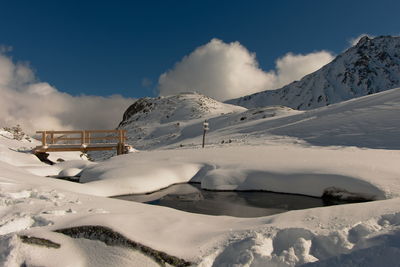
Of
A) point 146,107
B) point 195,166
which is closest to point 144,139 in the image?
point 146,107

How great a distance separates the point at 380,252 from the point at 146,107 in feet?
219

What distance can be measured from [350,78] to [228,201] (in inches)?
5183

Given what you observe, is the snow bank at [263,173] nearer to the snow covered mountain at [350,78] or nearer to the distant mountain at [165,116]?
the distant mountain at [165,116]

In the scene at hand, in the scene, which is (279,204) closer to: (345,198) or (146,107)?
(345,198)

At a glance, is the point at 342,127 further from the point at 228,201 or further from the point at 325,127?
the point at 228,201

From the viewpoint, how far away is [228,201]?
9672 mm

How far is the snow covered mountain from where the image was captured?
385 ft

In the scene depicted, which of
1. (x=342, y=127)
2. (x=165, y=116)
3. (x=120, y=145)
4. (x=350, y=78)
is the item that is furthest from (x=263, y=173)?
(x=350, y=78)

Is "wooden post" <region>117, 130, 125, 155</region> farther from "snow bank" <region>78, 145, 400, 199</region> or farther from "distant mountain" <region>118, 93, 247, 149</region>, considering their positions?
"distant mountain" <region>118, 93, 247, 149</region>

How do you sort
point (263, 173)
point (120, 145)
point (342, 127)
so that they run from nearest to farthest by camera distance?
1. point (263, 173)
2. point (342, 127)
3. point (120, 145)

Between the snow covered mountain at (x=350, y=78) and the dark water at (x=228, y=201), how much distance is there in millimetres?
110603

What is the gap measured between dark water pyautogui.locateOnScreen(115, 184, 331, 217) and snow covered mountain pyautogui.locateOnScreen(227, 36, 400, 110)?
111m

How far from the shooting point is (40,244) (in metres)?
4.46

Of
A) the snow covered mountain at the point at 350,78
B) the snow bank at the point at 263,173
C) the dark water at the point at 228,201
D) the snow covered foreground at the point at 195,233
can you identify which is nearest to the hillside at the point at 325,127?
the snow bank at the point at 263,173
